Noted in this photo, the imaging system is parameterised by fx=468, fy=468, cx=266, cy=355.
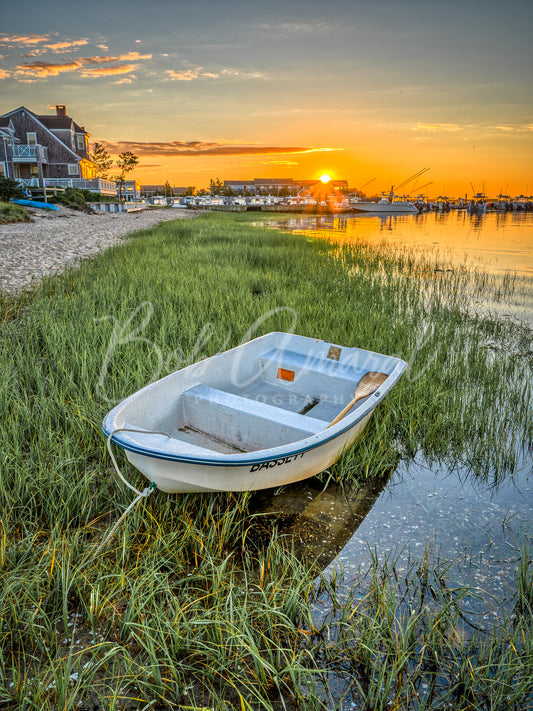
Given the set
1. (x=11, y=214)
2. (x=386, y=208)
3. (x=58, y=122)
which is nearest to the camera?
(x=11, y=214)

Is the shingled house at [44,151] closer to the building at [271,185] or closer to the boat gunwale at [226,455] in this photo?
the boat gunwale at [226,455]

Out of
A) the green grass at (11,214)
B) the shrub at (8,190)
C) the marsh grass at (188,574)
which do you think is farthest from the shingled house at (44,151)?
the marsh grass at (188,574)

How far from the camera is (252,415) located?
3.35 m

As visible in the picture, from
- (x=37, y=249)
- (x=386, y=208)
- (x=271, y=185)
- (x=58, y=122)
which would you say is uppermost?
(x=271, y=185)

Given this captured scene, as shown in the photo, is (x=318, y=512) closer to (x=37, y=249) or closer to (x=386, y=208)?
(x=37, y=249)

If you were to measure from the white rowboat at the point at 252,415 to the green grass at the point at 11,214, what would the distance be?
1780 cm

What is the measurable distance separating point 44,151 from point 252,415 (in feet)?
141

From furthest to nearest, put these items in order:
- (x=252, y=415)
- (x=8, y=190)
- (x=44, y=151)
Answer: (x=44, y=151), (x=8, y=190), (x=252, y=415)

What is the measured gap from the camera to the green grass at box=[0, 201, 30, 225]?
18523 millimetres

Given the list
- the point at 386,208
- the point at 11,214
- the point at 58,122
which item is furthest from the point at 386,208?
the point at 11,214

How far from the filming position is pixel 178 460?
2.45 meters

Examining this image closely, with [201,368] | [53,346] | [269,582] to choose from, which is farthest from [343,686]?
[53,346]

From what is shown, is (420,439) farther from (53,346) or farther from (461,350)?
(53,346)

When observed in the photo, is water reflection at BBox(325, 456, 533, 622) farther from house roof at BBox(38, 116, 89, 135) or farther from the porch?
house roof at BBox(38, 116, 89, 135)
